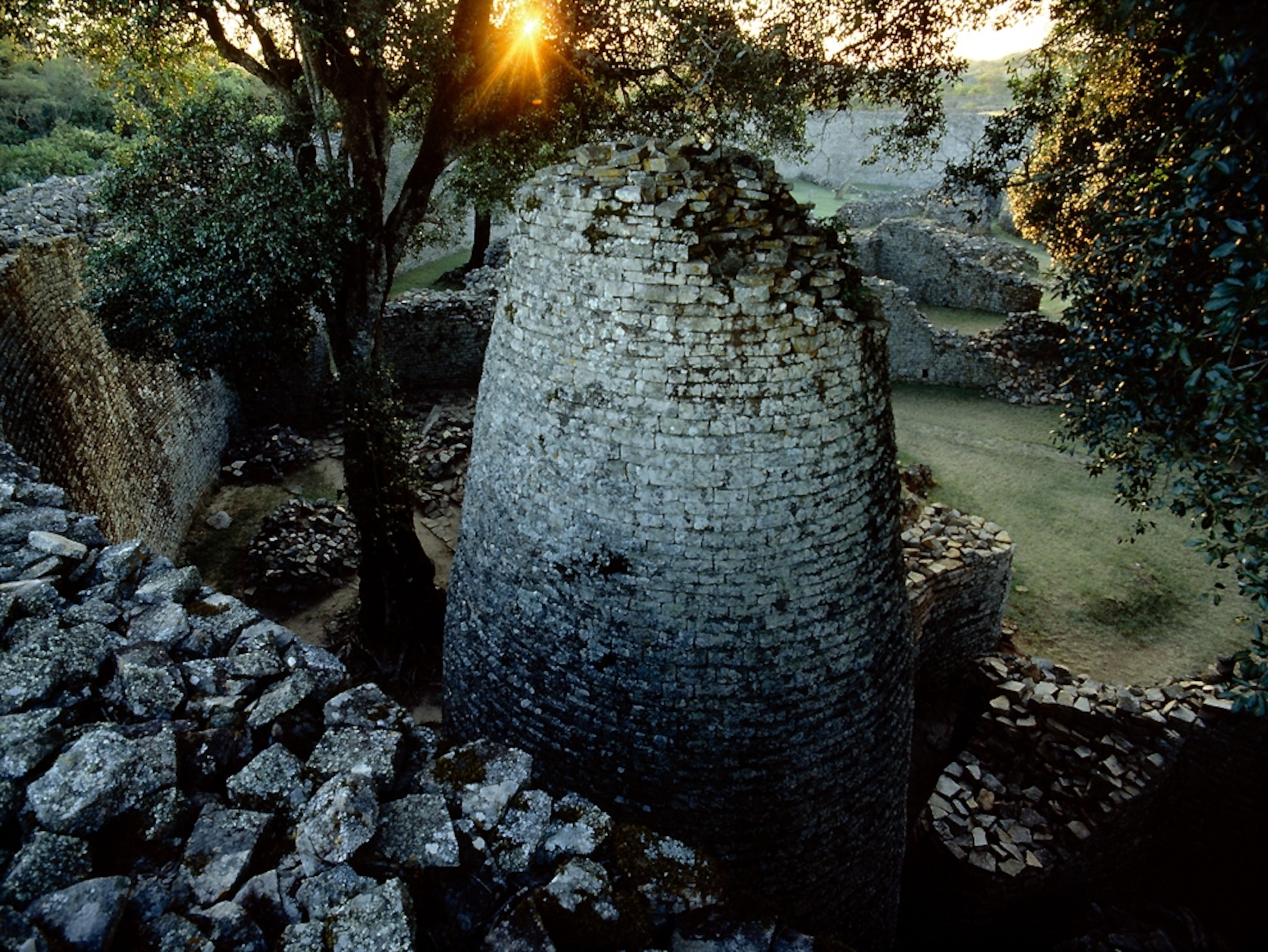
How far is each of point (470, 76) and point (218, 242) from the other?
3403mm

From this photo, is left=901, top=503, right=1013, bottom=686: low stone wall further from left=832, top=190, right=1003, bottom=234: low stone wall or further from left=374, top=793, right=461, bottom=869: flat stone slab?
left=832, top=190, right=1003, bottom=234: low stone wall

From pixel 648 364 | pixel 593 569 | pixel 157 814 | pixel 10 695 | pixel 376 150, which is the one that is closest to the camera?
pixel 157 814

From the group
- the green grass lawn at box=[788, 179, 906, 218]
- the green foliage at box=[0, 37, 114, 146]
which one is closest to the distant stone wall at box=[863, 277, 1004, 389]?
the green grass lawn at box=[788, 179, 906, 218]

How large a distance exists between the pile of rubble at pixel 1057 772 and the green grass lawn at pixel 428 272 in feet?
70.1

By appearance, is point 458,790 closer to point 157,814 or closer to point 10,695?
point 157,814

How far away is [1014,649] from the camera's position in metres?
11.9

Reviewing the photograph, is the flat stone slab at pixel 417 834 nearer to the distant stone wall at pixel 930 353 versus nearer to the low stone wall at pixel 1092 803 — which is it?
the low stone wall at pixel 1092 803

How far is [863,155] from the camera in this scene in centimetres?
4234

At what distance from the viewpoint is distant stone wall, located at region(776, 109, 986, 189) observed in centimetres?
3991

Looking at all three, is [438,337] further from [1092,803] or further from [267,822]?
[267,822]

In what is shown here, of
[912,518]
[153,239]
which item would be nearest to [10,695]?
[153,239]

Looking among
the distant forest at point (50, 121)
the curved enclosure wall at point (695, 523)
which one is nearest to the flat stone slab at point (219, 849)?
the curved enclosure wall at point (695, 523)

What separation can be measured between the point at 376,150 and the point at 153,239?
2674 mm

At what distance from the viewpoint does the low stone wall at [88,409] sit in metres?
8.33
